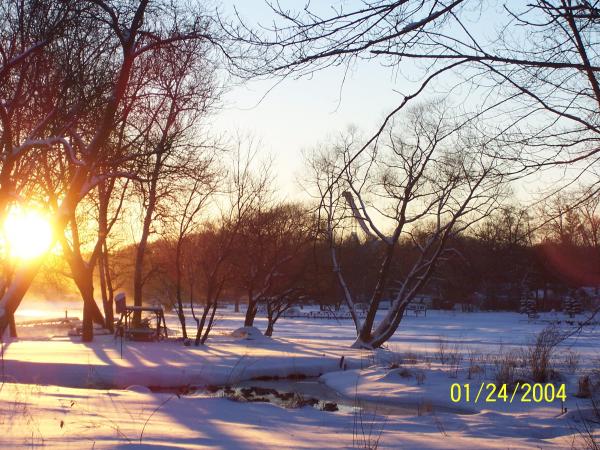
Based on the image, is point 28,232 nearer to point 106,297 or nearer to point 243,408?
point 243,408

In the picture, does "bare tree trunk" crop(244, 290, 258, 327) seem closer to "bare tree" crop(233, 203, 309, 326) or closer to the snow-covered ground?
"bare tree" crop(233, 203, 309, 326)

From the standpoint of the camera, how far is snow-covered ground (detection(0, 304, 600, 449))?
6242 millimetres

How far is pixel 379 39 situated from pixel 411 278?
19041mm

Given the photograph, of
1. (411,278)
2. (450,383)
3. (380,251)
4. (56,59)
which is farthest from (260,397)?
(380,251)

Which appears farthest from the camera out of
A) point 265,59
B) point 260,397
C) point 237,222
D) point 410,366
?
point 237,222

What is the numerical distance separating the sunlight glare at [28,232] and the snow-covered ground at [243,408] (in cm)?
233

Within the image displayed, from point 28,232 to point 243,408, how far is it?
777 centimetres

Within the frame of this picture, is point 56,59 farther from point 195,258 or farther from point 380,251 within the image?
point 380,251

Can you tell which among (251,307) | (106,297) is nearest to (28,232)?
(106,297)

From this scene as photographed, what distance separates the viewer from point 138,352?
1731cm
